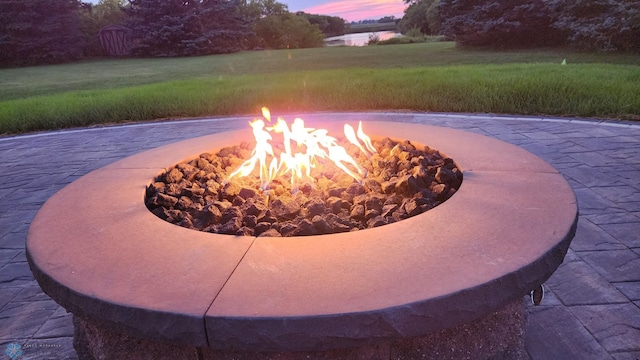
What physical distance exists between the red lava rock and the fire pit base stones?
591 millimetres

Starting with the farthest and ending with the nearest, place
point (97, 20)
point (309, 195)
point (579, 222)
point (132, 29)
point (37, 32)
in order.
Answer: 1. point (97, 20)
2. point (132, 29)
3. point (37, 32)
4. point (579, 222)
5. point (309, 195)

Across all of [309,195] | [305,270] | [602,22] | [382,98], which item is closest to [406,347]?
[305,270]

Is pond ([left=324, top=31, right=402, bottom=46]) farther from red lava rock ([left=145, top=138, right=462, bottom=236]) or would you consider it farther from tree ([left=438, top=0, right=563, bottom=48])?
red lava rock ([left=145, top=138, right=462, bottom=236])

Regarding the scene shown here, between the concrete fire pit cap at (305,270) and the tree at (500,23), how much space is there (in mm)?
18077

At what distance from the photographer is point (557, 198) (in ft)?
7.36

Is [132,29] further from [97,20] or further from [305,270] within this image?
[305,270]

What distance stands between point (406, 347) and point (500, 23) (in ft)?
62.9

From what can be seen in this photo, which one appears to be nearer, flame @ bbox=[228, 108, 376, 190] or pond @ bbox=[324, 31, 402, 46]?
flame @ bbox=[228, 108, 376, 190]

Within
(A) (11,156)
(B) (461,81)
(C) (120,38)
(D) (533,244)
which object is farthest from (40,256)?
(C) (120,38)

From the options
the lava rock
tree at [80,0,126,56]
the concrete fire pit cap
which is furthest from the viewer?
tree at [80,0,126,56]

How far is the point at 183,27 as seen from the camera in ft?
103

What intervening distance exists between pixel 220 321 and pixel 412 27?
40263mm

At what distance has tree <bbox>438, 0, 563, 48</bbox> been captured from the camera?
18.0 metres

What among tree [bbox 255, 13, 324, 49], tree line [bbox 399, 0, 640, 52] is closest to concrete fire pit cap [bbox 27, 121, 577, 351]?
tree line [bbox 399, 0, 640, 52]
